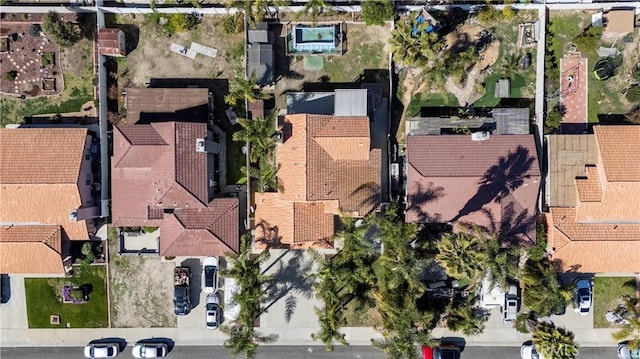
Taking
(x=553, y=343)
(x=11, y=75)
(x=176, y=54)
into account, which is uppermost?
(x=176, y=54)

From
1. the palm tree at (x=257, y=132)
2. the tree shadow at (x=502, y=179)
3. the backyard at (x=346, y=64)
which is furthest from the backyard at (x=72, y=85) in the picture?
the tree shadow at (x=502, y=179)

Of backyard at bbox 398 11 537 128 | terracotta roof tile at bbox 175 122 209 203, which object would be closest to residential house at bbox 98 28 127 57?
terracotta roof tile at bbox 175 122 209 203

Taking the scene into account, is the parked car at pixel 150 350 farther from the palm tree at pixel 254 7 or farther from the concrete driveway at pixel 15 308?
the palm tree at pixel 254 7

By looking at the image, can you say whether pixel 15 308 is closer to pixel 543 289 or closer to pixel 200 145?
pixel 200 145

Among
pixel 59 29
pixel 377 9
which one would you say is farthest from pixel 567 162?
pixel 59 29

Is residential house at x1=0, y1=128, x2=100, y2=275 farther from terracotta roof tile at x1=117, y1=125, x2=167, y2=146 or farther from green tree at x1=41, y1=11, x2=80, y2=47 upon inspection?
green tree at x1=41, y1=11, x2=80, y2=47

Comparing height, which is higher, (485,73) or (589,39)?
(589,39)
